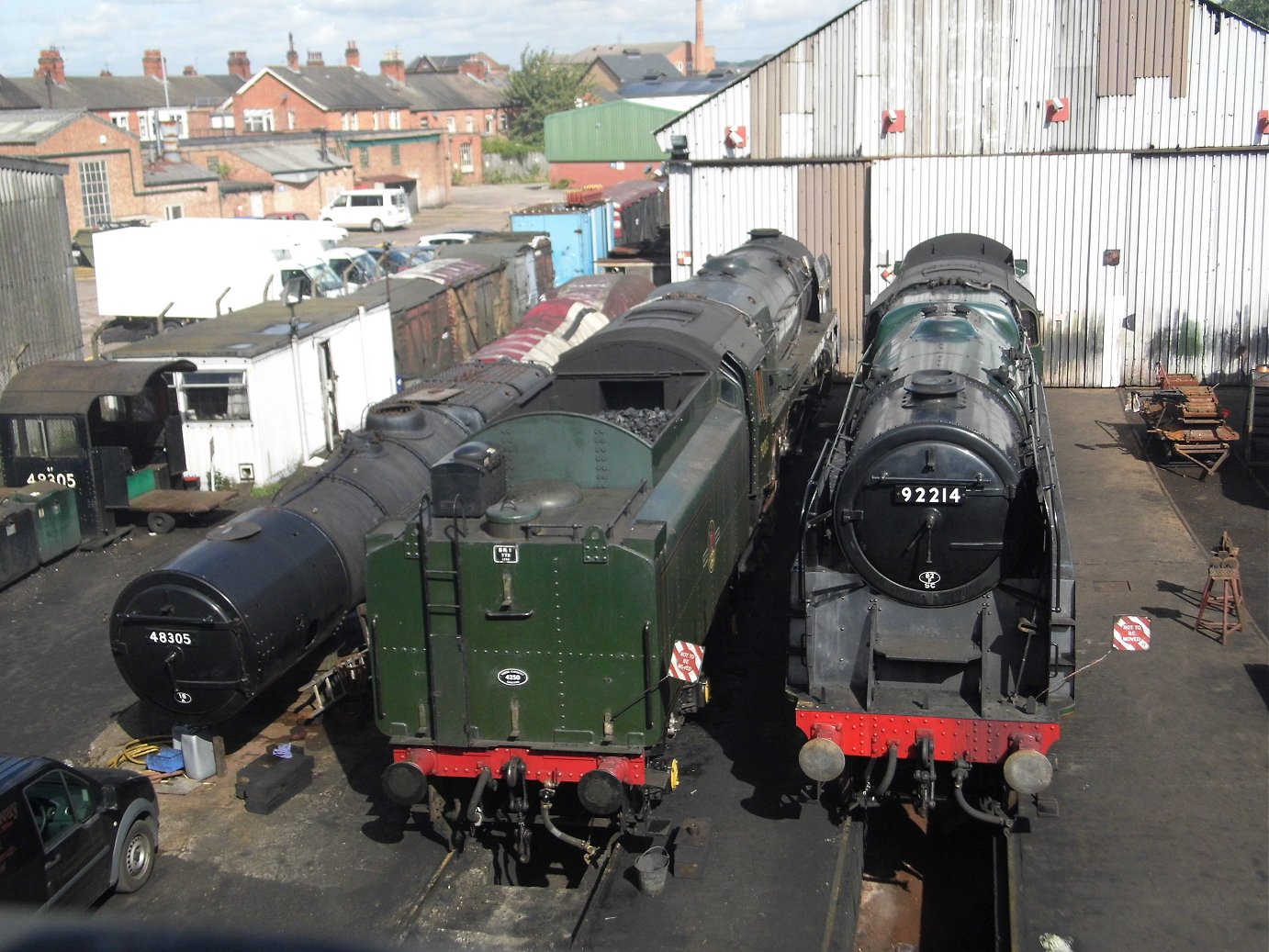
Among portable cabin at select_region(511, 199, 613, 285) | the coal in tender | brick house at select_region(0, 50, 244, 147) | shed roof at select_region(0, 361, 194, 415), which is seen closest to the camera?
the coal in tender

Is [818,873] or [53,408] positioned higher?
[53,408]

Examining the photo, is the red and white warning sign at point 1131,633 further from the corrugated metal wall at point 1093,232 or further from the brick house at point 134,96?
the brick house at point 134,96

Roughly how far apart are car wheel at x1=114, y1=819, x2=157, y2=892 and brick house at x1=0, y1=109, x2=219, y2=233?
34698 millimetres

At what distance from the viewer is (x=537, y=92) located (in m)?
81.6

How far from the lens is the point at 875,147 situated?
918 inches

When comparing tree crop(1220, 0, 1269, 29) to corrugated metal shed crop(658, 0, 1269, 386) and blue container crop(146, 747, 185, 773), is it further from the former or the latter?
blue container crop(146, 747, 185, 773)

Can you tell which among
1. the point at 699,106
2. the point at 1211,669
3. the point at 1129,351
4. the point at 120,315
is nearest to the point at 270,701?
the point at 1211,669

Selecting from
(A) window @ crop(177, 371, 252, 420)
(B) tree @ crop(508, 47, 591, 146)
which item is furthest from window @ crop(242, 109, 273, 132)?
(A) window @ crop(177, 371, 252, 420)

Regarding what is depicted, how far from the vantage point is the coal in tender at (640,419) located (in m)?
11.8

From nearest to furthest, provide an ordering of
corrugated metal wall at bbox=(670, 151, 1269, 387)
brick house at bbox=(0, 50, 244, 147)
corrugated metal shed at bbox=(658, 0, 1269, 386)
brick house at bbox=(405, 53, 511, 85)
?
corrugated metal shed at bbox=(658, 0, 1269, 386) → corrugated metal wall at bbox=(670, 151, 1269, 387) → brick house at bbox=(0, 50, 244, 147) → brick house at bbox=(405, 53, 511, 85)

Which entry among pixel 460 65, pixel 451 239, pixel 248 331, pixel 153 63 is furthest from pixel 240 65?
pixel 248 331

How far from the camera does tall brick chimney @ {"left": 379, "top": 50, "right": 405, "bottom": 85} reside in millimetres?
78250

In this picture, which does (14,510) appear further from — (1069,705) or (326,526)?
(1069,705)

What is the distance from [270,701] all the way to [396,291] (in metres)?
13.6
